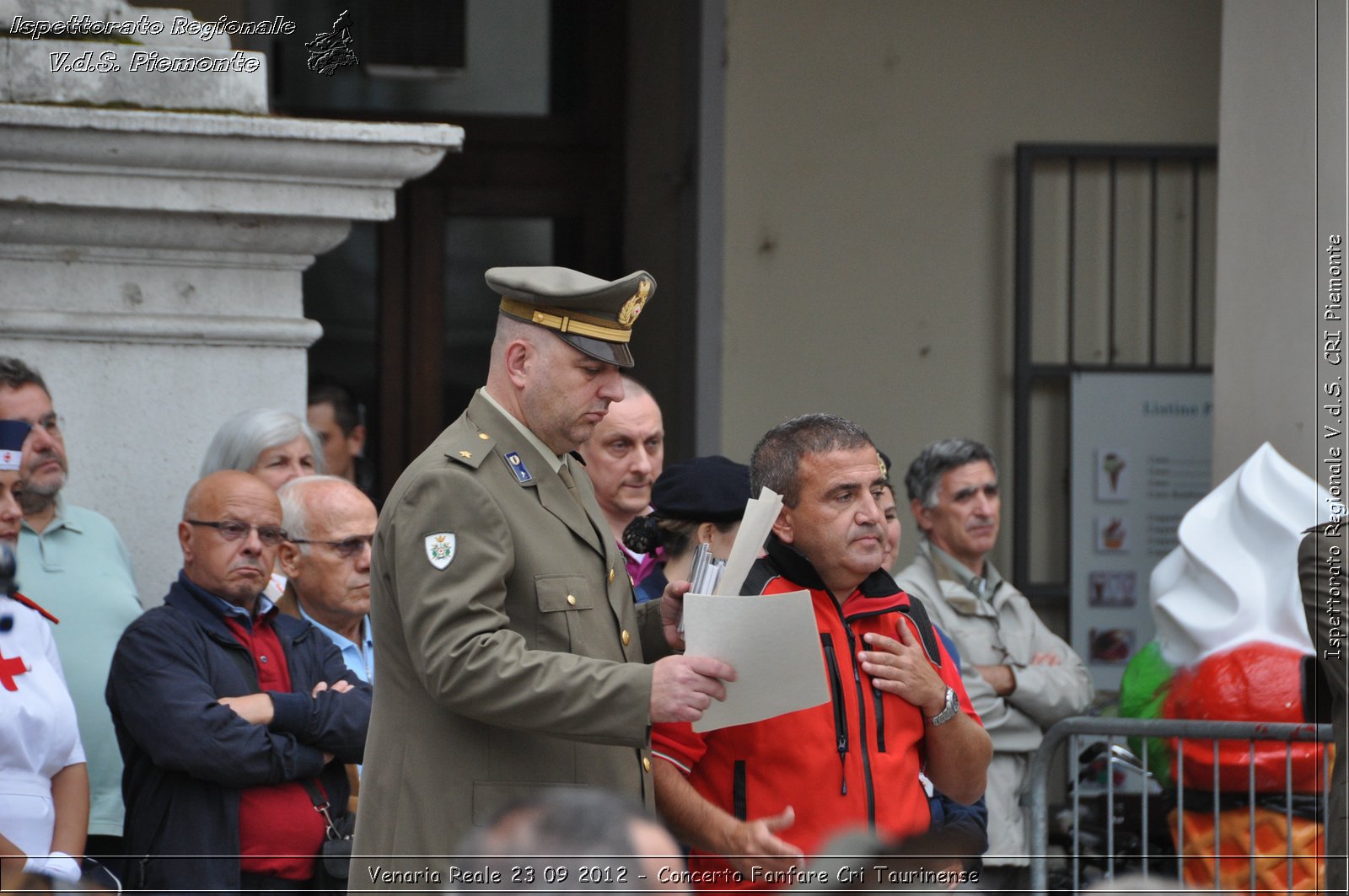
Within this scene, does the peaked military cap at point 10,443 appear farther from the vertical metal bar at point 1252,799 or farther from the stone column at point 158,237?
the vertical metal bar at point 1252,799

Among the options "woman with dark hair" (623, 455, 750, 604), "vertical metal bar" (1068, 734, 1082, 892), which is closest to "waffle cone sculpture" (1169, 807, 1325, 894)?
"vertical metal bar" (1068, 734, 1082, 892)

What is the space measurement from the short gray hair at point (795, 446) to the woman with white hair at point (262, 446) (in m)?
1.30

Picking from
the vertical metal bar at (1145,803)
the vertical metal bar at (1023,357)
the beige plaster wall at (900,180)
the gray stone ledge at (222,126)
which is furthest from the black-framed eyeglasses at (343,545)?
the vertical metal bar at (1023,357)

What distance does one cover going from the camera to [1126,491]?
6.79m

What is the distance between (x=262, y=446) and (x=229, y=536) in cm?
43

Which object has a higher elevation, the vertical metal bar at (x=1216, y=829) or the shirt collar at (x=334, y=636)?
the shirt collar at (x=334, y=636)

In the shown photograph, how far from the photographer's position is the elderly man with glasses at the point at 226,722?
3.21 metres

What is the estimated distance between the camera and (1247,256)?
5449 mm

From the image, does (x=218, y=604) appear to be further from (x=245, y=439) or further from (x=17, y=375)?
(x=17, y=375)

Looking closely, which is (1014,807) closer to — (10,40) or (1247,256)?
(1247,256)

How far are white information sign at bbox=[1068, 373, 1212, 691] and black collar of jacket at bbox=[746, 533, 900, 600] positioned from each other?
3.96m

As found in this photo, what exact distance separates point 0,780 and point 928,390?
4531mm

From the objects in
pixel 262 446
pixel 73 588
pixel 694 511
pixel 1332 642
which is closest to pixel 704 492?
pixel 694 511

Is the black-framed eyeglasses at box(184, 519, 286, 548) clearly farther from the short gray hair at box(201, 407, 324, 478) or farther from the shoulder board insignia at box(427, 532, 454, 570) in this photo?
the shoulder board insignia at box(427, 532, 454, 570)
